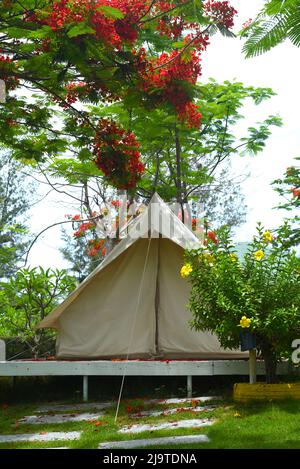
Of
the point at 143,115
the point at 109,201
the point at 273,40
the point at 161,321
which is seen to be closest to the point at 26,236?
the point at 109,201

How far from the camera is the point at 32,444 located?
5.49 meters

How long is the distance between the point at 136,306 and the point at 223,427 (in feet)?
10.6

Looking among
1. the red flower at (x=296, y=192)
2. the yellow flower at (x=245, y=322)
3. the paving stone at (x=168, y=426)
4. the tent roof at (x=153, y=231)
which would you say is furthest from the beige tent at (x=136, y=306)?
the red flower at (x=296, y=192)

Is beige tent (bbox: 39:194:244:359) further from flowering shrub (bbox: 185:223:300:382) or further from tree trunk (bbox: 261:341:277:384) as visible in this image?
tree trunk (bbox: 261:341:277:384)

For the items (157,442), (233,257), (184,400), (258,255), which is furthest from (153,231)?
(157,442)

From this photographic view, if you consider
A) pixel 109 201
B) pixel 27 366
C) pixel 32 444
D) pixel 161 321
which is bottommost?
pixel 32 444

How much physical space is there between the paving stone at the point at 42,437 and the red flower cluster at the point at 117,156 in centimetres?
317

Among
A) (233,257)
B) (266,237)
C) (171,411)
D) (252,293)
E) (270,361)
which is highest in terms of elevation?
(266,237)

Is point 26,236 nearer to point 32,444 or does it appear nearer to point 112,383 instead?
point 112,383

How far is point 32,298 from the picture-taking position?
9.74 m

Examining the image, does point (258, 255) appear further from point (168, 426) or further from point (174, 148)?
point (174, 148)

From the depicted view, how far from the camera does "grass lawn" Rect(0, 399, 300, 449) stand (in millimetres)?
4992

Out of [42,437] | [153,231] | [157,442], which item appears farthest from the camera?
[153,231]

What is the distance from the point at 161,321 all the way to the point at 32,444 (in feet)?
11.0
